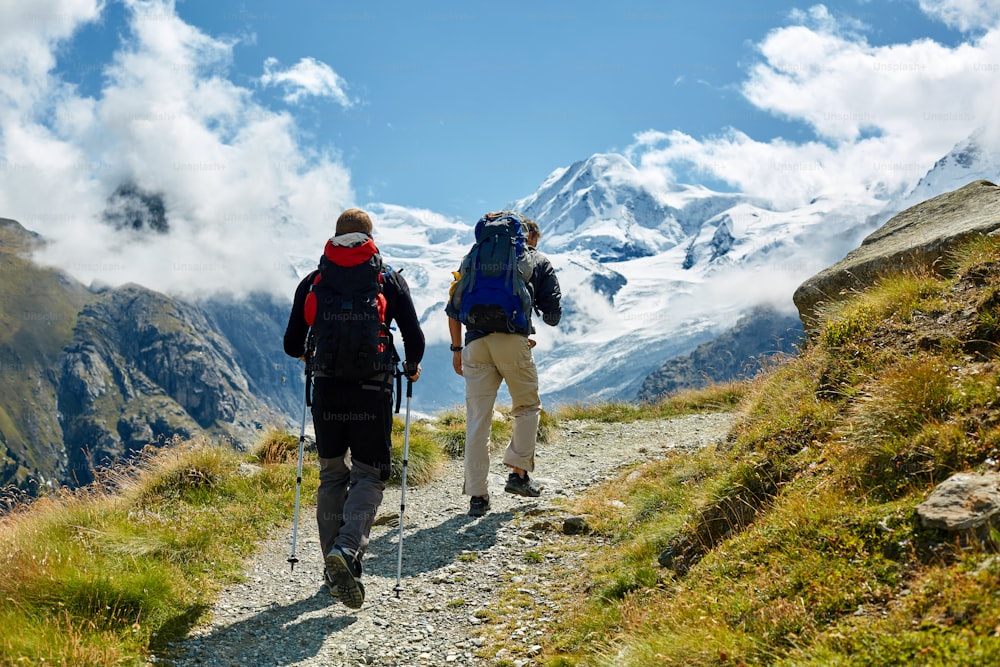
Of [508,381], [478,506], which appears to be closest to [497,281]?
[508,381]

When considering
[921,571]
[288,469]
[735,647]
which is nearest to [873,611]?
[921,571]

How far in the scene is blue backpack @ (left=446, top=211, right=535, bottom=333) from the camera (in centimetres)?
930

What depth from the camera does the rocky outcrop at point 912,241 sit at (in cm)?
881

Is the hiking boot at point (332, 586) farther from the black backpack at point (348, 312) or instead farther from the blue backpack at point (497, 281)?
the blue backpack at point (497, 281)

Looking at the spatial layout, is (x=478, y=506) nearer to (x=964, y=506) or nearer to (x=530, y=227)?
(x=530, y=227)

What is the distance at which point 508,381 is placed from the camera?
995 cm

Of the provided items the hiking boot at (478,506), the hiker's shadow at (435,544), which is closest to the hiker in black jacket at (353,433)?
the hiker's shadow at (435,544)

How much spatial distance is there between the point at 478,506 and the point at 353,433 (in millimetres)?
3622

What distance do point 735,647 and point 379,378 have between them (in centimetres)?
420

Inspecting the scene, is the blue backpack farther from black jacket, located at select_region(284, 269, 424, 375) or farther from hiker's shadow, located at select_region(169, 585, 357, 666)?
hiker's shadow, located at select_region(169, 585, 357, 666)

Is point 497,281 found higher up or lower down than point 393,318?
higher up

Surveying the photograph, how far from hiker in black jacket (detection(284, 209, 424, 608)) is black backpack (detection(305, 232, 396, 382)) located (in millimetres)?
132

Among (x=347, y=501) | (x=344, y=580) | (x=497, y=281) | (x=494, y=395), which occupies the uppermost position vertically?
(x=497, y=281)

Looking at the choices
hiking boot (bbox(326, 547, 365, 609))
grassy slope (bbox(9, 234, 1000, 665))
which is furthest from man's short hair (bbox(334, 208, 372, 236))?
grassy slope (bbox(9, 234, 1000, 665))
